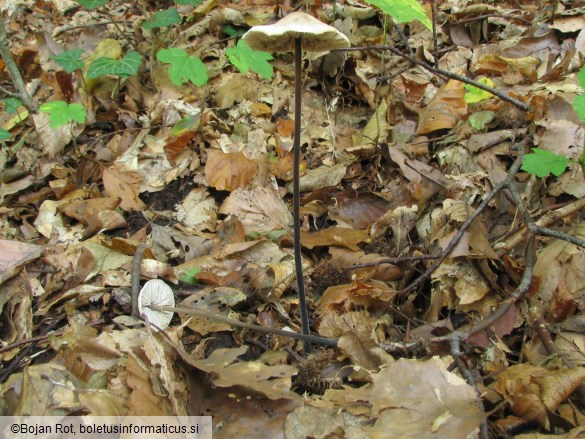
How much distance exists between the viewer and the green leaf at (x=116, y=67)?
3.18 metres

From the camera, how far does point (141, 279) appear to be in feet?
7.80

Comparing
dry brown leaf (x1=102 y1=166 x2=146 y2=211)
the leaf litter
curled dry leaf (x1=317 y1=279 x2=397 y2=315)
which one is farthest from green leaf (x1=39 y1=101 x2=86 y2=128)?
curled dry leaf (x1=317 y1=279 x2=397 y2=315)

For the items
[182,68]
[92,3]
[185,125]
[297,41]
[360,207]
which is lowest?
[360,207]

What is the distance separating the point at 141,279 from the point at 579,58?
10.6 feet

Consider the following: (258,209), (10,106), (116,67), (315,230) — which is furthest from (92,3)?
(315,230)

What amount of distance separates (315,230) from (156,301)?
1025 mm

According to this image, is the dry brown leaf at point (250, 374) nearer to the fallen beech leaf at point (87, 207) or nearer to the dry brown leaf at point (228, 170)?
the dry brown leaf at point (228, 170)

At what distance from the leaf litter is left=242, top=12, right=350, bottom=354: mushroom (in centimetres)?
44

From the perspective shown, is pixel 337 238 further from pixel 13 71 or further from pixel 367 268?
pixel 13 71

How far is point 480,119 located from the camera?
9.73 ft

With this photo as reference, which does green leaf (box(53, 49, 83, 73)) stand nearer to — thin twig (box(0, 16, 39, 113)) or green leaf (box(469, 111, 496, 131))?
thin twig (box(0, 16, 39, 113))

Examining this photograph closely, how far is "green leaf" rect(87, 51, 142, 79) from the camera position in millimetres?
3184

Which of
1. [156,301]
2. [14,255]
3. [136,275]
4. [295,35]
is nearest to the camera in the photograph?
[295,35]

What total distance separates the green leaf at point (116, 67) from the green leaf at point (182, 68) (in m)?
0.41
